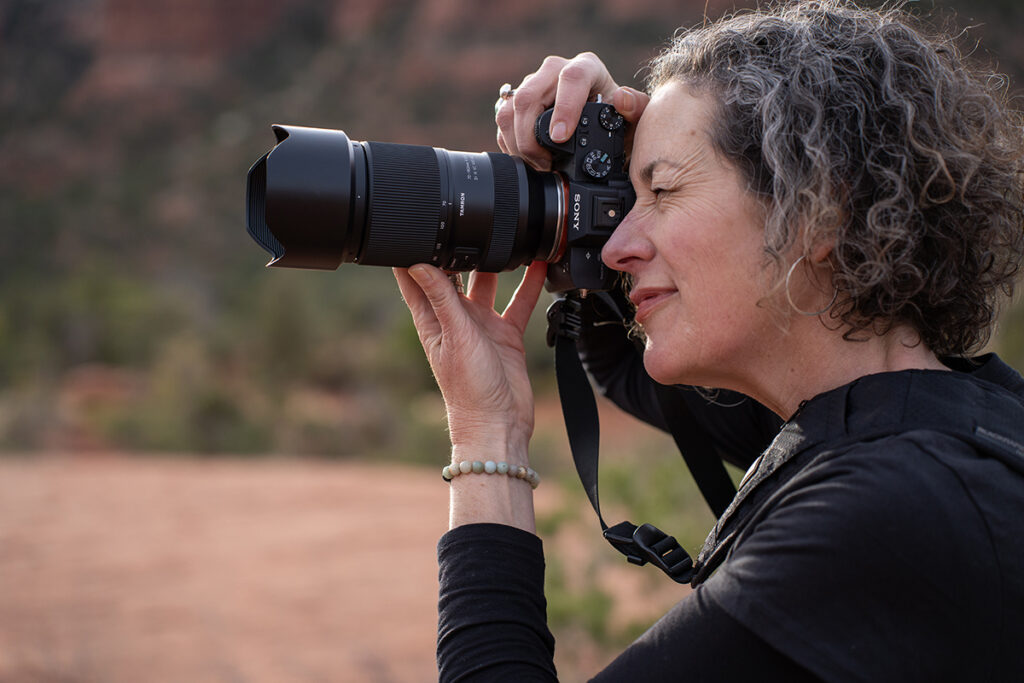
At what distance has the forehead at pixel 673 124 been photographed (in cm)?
140

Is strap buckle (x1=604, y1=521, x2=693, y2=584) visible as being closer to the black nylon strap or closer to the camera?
the black nylon strap

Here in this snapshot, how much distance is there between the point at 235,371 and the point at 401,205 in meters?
12.6

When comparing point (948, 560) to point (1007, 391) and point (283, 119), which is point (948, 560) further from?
point (283, 119)

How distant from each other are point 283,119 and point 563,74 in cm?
2567

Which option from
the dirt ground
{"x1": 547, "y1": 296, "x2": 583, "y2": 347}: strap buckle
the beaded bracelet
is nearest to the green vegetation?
the dirt ground

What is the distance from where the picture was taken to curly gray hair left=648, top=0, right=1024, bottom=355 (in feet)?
4.09

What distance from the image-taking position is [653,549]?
1.46 m

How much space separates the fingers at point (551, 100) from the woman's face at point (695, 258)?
23 centimetres

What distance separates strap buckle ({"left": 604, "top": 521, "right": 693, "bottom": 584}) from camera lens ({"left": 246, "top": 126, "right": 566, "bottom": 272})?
1.83 ft

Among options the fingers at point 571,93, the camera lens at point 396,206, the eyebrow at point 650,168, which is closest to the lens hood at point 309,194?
the camera lens at point 396,206

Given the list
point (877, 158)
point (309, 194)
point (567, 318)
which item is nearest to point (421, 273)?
point (309, 194)

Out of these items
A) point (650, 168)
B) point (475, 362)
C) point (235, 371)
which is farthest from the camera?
point (235, 371)

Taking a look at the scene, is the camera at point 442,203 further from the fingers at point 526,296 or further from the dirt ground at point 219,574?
the dirt ground at point 219,574

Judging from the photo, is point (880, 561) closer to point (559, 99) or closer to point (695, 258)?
point (695, 258)
